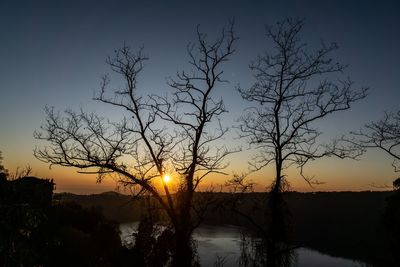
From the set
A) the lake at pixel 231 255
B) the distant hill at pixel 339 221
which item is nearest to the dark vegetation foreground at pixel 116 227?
the distant hill at pixel 339 221

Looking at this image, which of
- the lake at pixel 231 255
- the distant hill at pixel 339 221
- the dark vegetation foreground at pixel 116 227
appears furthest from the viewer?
the distant hill at pixel 339 221

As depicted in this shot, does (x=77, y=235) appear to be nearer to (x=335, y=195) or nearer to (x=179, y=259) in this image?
(x=179, y=259)

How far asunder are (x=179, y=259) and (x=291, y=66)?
8900 mm

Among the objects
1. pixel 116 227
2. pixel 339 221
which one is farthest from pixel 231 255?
pixel 339 221

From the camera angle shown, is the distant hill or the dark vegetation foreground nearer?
the dark vegetation foreground

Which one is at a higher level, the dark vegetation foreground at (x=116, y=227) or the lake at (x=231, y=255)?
the dark vegetation foreground at (x=116, y=227)

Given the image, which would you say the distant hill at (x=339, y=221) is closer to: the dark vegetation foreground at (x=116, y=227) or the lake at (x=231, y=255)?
the dark vegetation foreground at (x=116, y=227)

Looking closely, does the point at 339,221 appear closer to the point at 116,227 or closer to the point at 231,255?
the point at 231,255

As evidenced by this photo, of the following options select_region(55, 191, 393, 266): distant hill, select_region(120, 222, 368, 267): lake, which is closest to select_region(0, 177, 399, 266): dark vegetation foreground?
select_region(55, 191, 393, 266): distant hill

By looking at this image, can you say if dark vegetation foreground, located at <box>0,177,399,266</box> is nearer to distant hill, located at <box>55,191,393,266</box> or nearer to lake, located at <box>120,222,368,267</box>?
distant hill, located at <box>55,191,393,266</box>

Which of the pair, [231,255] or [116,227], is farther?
[231,255]

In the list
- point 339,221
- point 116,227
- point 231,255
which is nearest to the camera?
point 116,227

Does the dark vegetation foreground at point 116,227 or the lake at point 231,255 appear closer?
the dark vegetation foreground at point 116,227

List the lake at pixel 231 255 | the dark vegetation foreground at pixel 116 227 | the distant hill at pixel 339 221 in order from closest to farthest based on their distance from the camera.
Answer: the dark vegetation foreground at pixel 116 227 → the lake at pixel 231 255 → the distant hill at pixel 339 221
